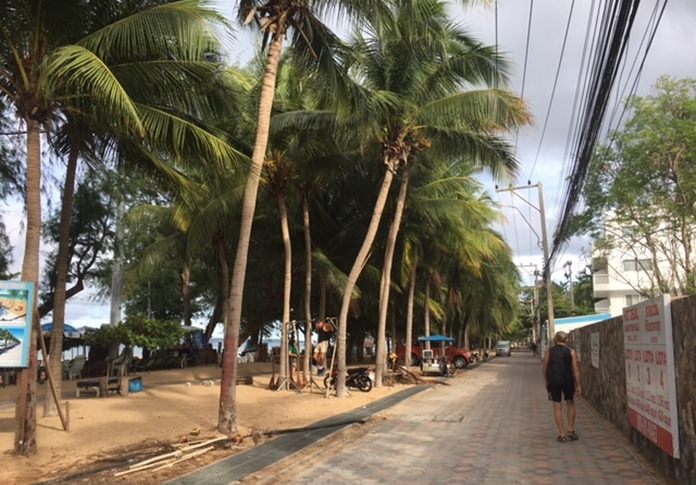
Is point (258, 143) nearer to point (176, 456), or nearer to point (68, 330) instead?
point (176, 456)

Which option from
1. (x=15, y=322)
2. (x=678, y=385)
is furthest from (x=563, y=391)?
(x=15, y=322)

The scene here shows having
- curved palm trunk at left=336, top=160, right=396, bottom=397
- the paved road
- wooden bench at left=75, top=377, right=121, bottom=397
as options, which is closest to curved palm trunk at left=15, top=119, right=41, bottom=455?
the paved road

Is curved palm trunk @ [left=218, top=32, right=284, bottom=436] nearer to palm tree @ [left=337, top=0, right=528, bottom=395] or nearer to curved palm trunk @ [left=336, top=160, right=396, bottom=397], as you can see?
palm tree @ [left=337, top=0, right=528, bottom=395]

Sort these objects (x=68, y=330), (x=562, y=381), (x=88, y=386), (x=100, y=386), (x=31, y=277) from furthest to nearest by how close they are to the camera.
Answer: (x=68, y=330) → (x=88, y=386) → (x=100, y=386) → (x=562, y=381) → (x=31, y=277)

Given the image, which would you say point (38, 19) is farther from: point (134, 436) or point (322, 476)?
point (322, 476)

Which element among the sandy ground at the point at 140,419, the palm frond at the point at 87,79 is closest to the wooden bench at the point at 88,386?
the sandy ground at the point at 140,419

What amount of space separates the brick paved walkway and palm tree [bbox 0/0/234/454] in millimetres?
3906

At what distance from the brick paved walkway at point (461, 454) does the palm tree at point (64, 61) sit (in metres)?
3.91

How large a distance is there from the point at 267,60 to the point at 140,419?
7020 millimetres

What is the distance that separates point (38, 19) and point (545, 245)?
2558 centimetres

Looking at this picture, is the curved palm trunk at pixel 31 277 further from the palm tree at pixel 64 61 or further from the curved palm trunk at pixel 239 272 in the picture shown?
the curved palm trunk at pixel 239 272

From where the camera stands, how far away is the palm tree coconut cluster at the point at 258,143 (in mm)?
9734

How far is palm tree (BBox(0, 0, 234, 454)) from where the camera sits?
887cm

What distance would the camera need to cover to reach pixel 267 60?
12008mm
